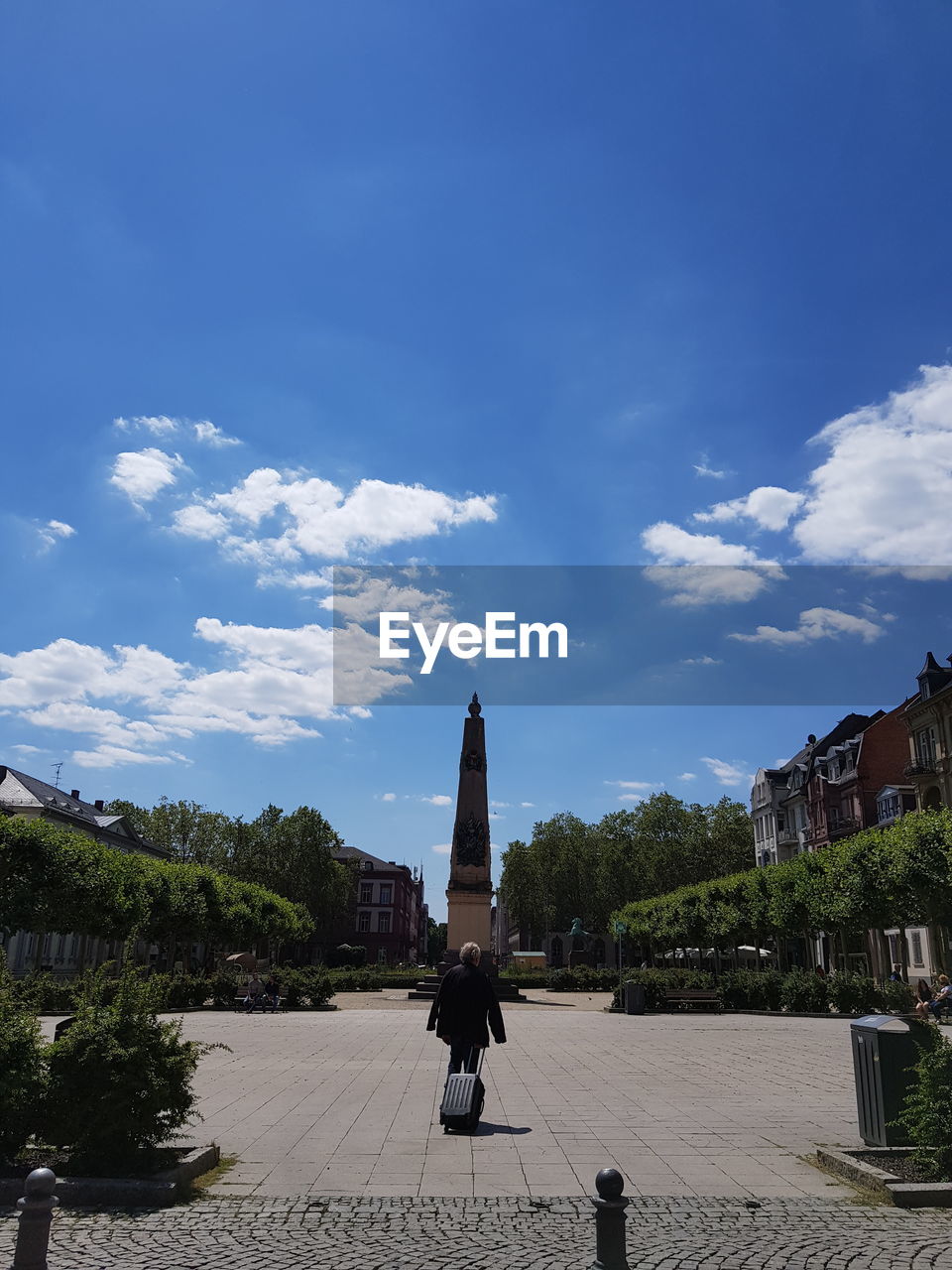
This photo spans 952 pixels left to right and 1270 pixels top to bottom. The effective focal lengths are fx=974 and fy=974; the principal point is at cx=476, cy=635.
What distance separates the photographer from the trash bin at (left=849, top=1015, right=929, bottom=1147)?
794cm

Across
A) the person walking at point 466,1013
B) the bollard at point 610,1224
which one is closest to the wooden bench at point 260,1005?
the person walking at point 466,1013

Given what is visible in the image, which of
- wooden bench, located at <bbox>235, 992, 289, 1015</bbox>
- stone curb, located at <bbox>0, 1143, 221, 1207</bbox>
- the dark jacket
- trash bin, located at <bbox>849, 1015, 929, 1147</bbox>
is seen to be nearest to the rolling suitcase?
the dark jacket

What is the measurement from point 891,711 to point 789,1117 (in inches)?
2124

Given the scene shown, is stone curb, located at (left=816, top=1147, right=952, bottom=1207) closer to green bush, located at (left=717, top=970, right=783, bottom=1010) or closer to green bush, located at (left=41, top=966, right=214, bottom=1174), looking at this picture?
green bush, located at (left=41, top=966, right=214, bottom=1174)

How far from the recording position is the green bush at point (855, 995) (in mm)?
26469

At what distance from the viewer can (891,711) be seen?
5941cm

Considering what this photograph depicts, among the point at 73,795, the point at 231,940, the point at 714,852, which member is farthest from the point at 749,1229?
the point at 714,852

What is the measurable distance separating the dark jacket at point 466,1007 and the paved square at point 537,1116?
89 cm

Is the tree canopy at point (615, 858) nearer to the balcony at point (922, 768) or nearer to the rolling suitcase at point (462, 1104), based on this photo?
the balcony at point (922, 768)

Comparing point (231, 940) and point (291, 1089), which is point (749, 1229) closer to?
point (291, 1089)

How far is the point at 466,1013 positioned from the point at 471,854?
2938cm

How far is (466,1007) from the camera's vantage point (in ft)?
31.5

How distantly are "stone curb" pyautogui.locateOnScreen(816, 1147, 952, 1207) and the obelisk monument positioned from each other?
30995 mm

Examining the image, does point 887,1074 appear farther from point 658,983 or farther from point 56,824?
point 56,824
